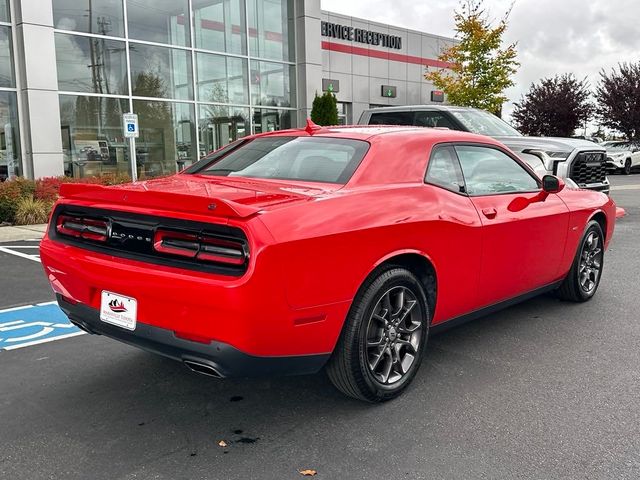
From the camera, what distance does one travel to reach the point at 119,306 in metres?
3.22

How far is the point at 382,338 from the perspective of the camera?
3510 mm

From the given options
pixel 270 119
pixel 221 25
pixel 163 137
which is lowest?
pixel 163 137

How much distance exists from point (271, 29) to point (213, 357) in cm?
1924

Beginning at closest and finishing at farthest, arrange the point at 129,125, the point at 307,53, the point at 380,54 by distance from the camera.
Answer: the point at 129,125 → the point at 307,53 → the point at 380,54

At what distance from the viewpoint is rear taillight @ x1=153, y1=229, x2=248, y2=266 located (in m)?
2.91

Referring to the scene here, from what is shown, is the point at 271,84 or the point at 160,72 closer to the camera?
the point at 160,72

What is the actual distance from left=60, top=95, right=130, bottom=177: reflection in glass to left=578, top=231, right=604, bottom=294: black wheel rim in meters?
13.5

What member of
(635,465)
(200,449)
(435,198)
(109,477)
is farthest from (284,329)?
(635,465)

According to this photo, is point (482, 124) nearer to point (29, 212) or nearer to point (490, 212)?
point (490, 212)

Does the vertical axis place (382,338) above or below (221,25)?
below

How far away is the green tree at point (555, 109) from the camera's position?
117 feet

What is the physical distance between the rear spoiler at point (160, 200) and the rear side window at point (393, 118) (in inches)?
320

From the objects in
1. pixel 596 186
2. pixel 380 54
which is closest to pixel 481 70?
pixel 380 54

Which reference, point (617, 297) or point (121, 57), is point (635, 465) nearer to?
point (617, 297)
